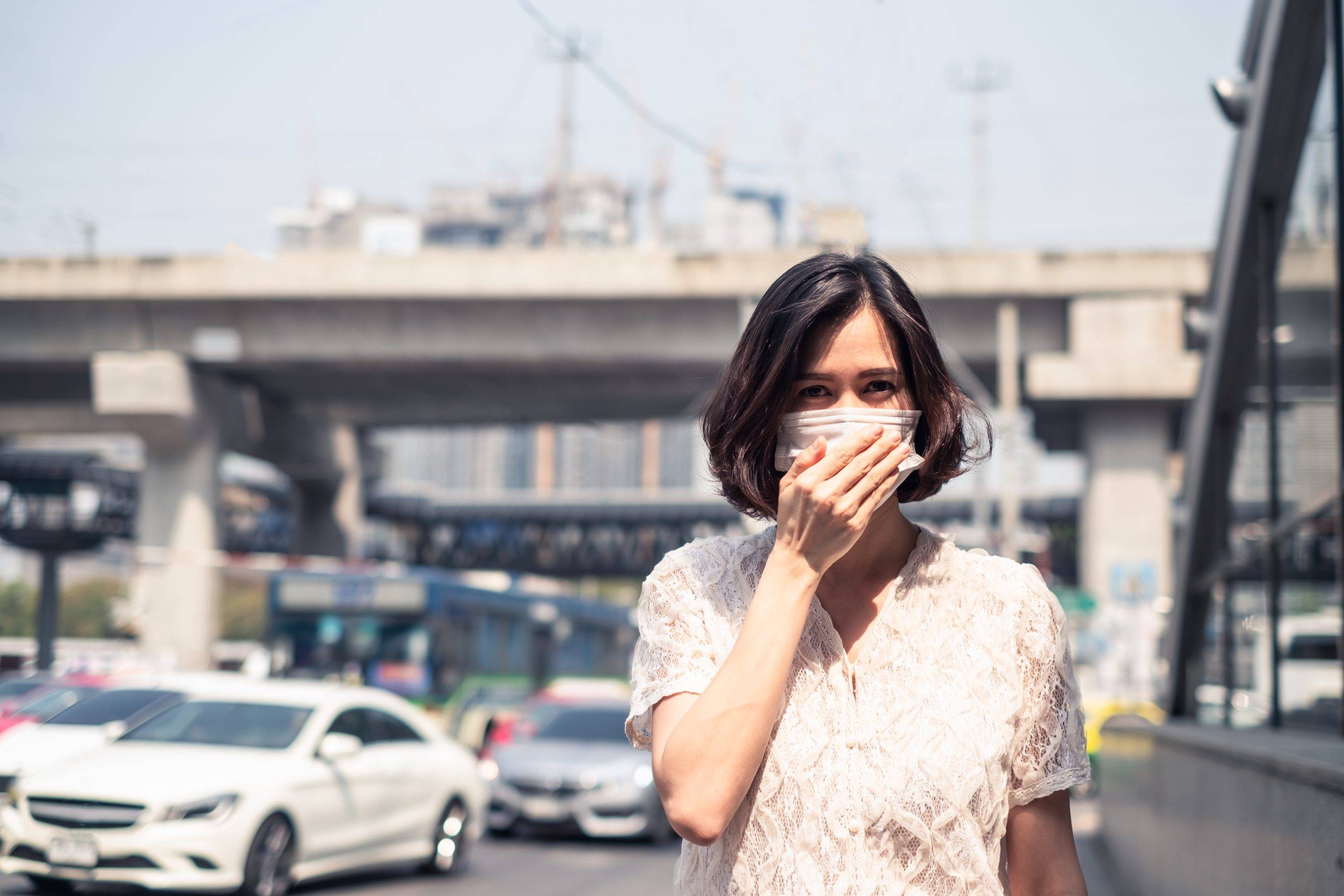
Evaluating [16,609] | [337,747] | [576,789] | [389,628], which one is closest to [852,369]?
[337,747]

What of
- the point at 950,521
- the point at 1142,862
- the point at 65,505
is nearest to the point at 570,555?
the point at 950,521

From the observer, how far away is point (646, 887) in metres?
13.2

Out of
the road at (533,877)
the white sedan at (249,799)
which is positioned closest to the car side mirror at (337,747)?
the white sedan at (249,799)

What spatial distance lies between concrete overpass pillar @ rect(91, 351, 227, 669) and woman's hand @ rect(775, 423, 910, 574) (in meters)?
29.4

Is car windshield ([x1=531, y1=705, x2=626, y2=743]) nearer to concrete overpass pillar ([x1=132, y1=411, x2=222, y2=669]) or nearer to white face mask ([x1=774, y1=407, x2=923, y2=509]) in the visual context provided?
concrete overpass pillar ([x1=132, y1=411, x2=222, y2=669])

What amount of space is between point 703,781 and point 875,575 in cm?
46

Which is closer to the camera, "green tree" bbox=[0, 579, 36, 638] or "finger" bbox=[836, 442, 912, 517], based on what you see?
"finger" bbox=[836, 442, 912, 517]

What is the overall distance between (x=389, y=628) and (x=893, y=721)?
22.5 meters

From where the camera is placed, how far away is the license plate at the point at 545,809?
17094 mm

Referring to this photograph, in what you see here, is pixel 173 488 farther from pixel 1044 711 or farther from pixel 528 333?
pixel 1044 711

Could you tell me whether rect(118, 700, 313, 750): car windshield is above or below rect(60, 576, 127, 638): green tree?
above

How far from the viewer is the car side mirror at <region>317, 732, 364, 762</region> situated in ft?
39.6

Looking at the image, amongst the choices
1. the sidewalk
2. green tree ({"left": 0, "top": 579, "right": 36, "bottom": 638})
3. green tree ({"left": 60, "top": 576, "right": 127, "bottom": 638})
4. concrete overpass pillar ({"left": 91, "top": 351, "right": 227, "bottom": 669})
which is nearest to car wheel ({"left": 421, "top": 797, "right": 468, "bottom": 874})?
Result: the sidewalk

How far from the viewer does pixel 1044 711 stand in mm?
2328
